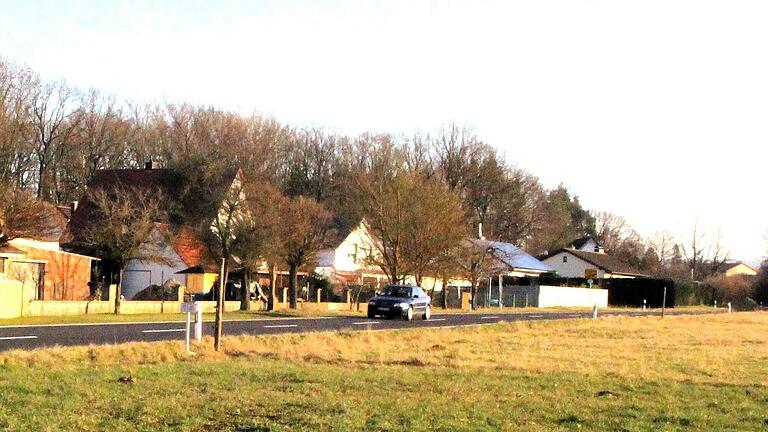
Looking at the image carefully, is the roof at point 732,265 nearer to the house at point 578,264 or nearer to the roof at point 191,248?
the house at point 578,264

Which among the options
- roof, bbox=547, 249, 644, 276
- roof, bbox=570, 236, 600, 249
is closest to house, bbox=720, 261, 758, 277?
roof, bbox=570, 236, 600, 249

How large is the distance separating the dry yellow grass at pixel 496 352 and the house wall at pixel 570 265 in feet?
211

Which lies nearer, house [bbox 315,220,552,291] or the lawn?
the lawn

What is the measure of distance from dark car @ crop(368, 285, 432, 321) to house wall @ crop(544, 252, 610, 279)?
190ft

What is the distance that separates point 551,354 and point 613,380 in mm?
6473

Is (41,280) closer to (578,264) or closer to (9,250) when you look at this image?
(9,250)

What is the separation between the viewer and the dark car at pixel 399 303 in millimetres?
40344

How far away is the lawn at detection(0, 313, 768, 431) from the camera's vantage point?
35.8 feet

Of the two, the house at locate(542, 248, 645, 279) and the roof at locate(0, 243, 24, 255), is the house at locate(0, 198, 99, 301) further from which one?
the house at locate(542, 248, 645, 279)

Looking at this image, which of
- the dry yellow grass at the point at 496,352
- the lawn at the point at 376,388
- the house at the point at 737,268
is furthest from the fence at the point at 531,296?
the house at the point at 737,268

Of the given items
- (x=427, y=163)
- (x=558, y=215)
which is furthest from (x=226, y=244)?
(x=558, y=215)

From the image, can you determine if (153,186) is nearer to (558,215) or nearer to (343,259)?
(343,259)

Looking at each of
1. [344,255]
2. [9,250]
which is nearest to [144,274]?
[9,250]

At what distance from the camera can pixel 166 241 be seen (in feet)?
162
